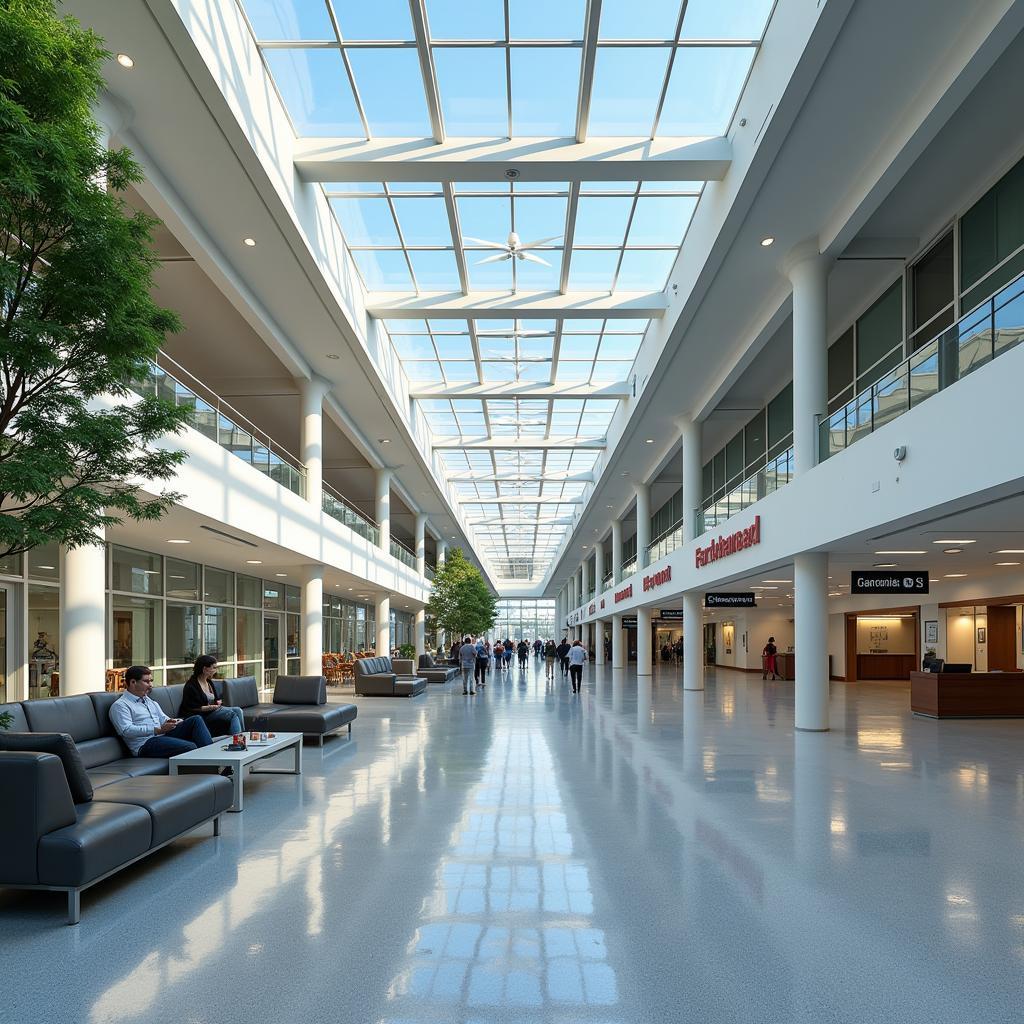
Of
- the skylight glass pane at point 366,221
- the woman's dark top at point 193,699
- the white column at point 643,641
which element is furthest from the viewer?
the white column at point 643,641

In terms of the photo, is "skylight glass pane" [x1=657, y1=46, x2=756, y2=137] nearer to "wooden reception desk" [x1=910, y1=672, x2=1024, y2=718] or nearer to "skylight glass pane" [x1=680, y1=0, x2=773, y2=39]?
"skylight glass pane" [x1=680, y1=0, x2=773, y2=39]

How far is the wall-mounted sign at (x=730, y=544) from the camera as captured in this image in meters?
16.8

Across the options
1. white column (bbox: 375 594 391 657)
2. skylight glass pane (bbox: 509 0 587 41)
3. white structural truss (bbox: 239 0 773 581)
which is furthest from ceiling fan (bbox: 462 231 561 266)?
white column (bbox: 375 594 391 657)

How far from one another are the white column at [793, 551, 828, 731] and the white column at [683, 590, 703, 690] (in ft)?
32.1

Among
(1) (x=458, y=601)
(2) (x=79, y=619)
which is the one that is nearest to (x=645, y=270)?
(2) (x=79, y=619)

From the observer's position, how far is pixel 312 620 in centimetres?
2048

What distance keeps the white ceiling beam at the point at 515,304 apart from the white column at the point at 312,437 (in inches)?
98.3

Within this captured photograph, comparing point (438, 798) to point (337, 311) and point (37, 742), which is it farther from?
point (337, 311)

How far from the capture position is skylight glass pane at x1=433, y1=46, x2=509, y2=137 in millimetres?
11820

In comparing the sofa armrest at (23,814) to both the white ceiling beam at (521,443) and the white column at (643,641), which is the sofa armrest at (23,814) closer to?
the white ceiling beam at (521,443)

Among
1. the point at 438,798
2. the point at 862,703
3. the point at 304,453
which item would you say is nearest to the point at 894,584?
the point at 862,703

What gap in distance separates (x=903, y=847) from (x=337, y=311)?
12.8m

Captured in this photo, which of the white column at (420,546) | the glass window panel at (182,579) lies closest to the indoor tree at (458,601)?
the white column at (420,546)

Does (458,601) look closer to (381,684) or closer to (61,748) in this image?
(381,684)
